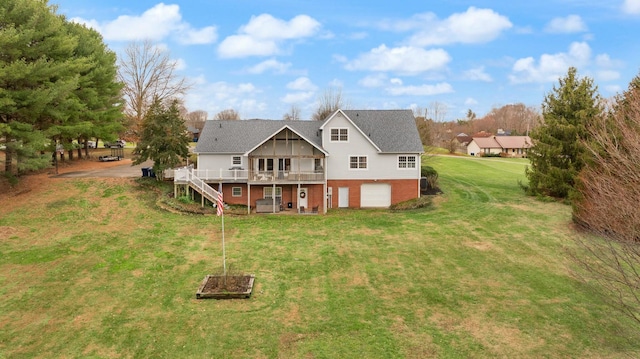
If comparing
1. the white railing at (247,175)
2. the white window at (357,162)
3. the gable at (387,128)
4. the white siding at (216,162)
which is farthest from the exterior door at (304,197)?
the gable at (387,128)

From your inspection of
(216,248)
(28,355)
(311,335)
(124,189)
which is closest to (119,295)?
(28,355)

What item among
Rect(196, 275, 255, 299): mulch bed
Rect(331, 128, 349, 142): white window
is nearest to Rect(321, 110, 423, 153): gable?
Rect(331, 128, 349, 142): white window

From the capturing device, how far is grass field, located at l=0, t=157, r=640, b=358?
12.0 meters

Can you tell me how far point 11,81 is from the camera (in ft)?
80.9

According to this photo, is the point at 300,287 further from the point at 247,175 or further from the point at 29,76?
the point at 29,76

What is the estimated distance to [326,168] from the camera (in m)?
29.4

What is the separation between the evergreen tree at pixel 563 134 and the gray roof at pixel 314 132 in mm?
9765

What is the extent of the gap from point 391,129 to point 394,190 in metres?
5.14

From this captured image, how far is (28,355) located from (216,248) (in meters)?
9.77

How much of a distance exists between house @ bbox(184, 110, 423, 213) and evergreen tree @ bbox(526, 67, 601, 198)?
973 centimetres

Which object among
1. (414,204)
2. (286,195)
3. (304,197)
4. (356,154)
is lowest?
(414,204)

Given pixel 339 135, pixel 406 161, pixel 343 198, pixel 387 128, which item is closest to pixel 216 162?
pixel 339 135

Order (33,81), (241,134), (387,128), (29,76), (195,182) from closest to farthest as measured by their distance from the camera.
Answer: (29,76)
(33,81)
(195,182)
(387,128)
(241,134)

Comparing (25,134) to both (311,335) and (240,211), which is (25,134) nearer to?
(240,211)
